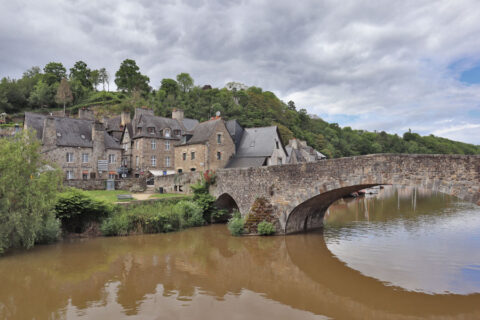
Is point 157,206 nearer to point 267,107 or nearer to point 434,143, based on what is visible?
point 267,107

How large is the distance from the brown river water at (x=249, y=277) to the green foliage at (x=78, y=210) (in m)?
1.07

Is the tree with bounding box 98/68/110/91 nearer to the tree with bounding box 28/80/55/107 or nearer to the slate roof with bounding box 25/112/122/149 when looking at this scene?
the tree with bounding box 28/80/55/107

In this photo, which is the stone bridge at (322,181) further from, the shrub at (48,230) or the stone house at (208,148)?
the shrub at (48,230)

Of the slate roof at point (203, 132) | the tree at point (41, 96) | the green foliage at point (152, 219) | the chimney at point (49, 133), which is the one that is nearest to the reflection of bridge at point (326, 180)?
the green foliage at point (152, 219)

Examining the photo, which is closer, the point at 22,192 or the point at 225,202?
the point at 22,192

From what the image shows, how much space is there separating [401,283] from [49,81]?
70.6m

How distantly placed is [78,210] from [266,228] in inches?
371

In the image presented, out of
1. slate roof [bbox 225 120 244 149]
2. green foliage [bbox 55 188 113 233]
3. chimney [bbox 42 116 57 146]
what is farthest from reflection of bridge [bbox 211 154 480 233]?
chimney [bbox 42 116 57 146]

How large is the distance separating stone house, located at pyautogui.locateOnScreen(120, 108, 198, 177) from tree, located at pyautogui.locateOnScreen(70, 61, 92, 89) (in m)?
42.8

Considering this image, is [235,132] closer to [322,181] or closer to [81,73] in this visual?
[322,181]

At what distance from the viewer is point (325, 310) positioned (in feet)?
24.1

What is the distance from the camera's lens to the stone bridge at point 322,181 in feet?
31.6

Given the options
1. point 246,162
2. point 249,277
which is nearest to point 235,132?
point 246,162

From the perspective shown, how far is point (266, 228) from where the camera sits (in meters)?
14.8
